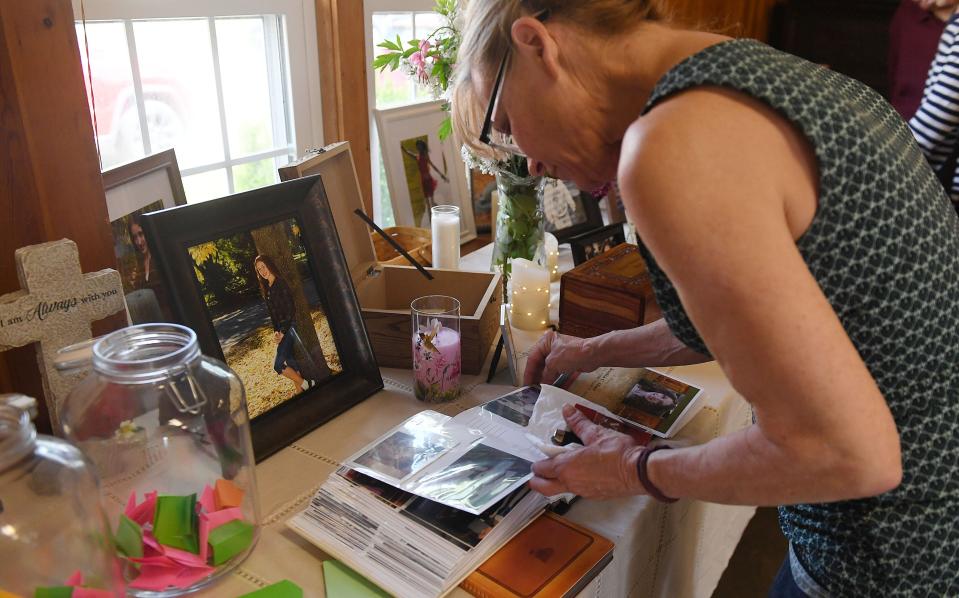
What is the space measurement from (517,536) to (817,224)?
53 centimetres

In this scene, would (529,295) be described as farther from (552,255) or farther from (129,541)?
(129,541)

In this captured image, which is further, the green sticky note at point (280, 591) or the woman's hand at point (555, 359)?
the woman's hand at point (555, 359)

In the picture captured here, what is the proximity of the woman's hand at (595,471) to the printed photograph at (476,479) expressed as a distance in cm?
4

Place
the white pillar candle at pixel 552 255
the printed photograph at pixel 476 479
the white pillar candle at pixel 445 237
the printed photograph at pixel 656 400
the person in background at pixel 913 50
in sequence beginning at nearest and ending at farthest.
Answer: the printed photograph at pixel 476 479 < the printed photograph at pixel 656 400 < the white pillar candle at pixel 445 237 < the white pillar candle at pixel 552 255 < the person in background at pixel 913 50

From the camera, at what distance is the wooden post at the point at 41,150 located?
976mm

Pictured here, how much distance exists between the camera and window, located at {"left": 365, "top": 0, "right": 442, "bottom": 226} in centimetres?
213

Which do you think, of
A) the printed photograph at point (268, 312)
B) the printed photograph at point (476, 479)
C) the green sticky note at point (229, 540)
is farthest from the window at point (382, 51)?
the green sticky note at point (229, 540)

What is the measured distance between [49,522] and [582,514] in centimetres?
65

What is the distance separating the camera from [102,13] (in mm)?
1490

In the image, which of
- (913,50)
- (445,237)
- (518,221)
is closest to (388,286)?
(445,237)

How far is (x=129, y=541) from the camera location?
883mm

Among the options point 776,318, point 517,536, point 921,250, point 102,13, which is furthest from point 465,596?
point 102,13

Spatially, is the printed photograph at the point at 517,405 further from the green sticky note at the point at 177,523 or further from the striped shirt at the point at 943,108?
the striped shirt at the point at 943,108

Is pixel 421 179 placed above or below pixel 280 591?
above
